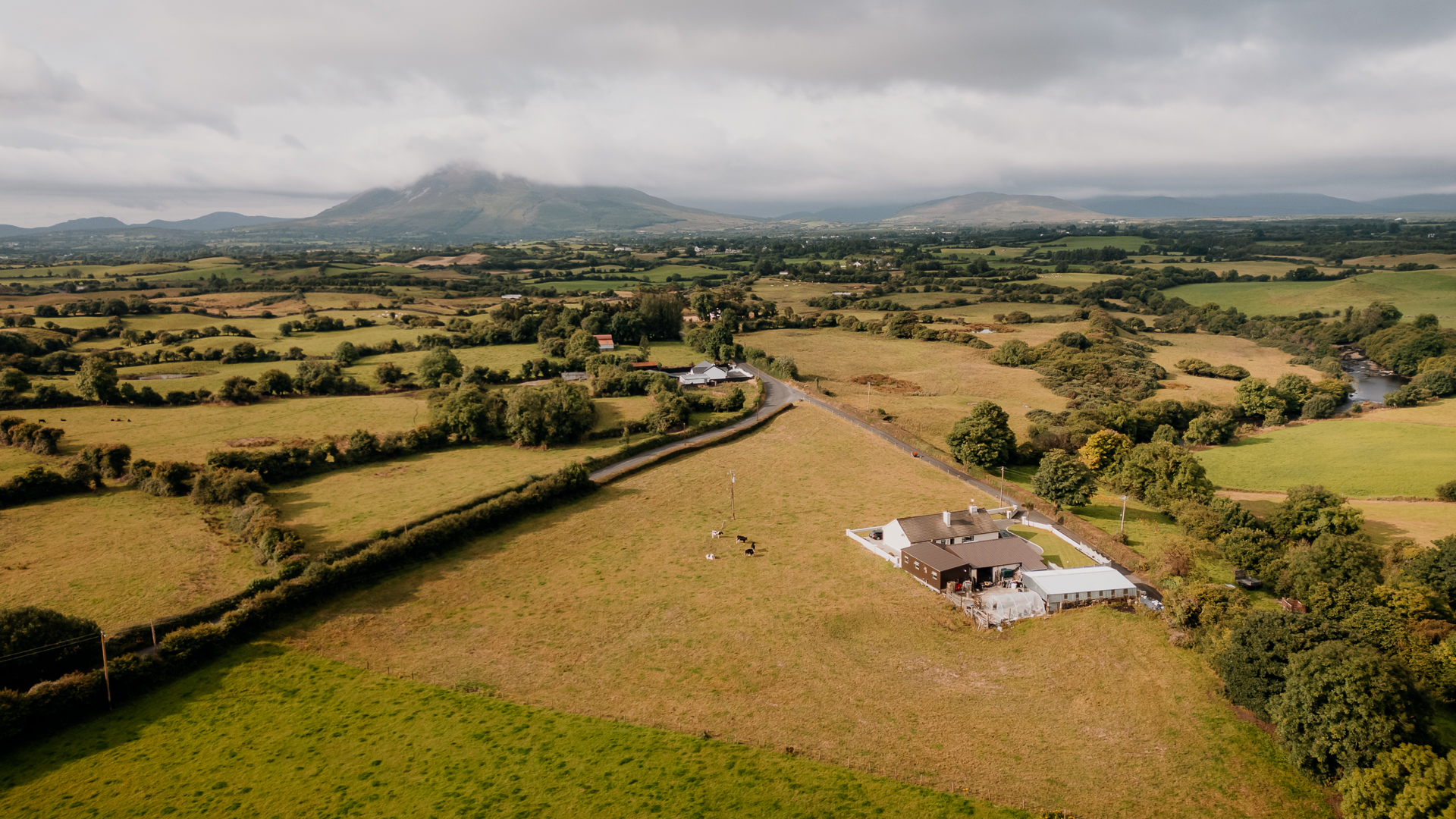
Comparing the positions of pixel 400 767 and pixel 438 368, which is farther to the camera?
Result: pixel 438 368

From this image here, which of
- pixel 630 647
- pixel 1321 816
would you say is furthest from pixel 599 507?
pixel 1321 816

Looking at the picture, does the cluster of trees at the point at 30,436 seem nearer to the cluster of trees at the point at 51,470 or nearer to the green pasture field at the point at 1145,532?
the cluster of trees at the point at 51,470

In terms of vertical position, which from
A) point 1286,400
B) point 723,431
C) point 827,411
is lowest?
point 723,431

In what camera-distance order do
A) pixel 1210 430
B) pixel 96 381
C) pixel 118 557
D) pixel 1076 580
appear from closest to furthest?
pixel 1076 580 < pixel 118 557 < pixel 1210 430 < pixel 96 381

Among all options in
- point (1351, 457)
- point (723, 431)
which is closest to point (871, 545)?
Result: point (723, 431)

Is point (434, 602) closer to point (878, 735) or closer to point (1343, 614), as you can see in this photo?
point (878, 735)

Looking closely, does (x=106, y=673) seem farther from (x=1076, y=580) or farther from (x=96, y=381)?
(x=96, y=381)

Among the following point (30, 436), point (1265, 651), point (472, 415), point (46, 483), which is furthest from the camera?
point (472, 415)
